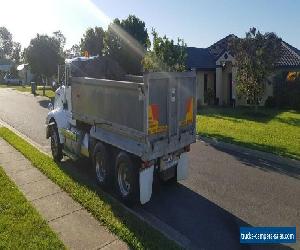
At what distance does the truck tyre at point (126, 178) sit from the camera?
8.38 meters

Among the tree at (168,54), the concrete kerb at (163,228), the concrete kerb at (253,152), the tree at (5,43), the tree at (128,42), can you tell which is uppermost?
the tree at (5,43)

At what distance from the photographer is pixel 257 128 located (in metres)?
18.6

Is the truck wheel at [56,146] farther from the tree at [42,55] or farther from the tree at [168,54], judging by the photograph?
the tree at [42,55]

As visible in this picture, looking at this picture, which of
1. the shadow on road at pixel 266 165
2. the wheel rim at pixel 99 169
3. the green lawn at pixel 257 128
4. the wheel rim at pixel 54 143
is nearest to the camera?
the wheel rim at pixel 99 169

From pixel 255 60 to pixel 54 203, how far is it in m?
18.1

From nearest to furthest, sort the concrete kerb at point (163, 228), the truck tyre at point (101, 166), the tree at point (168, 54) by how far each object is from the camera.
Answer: the concrete kerb at point (163, 228) → the truck tyre at point (101, 166) → the tree at point (168, 54)

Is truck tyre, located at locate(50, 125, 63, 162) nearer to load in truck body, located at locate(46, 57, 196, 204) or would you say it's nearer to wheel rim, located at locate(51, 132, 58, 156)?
wheel rim, located at locate(51, 132, 58, 156)

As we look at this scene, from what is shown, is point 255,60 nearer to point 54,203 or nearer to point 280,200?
point 280,200

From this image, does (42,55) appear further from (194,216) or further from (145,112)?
(194,216)

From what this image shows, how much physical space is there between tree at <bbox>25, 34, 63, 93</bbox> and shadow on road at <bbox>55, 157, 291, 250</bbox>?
34.4 metres

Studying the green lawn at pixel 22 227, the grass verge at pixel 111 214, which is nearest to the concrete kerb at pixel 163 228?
the grass verge at pixel 111 214

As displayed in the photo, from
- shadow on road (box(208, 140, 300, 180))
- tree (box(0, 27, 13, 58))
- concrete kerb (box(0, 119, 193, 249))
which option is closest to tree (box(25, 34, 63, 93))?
shadow on road (box(208, 140, 300, 180))

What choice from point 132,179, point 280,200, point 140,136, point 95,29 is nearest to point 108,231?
point 132,179

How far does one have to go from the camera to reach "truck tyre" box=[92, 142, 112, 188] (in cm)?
945
